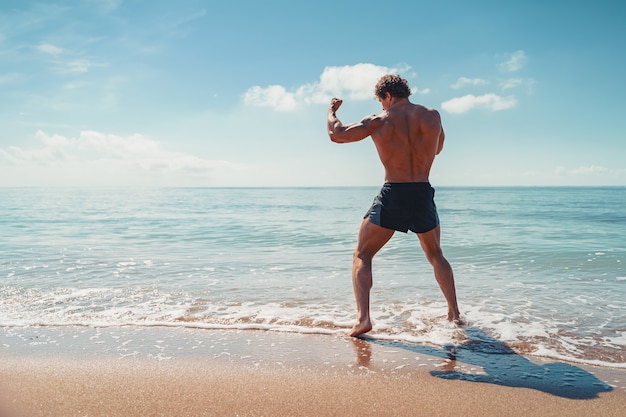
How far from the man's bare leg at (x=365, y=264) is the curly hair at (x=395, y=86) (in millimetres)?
1207

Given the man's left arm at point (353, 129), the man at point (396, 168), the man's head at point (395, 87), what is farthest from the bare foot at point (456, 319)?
the man's head at point (395, 87)

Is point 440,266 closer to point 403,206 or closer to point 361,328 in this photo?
point 403,206

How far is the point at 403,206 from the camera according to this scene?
405cm

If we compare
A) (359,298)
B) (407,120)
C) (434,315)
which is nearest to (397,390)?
(359,298)

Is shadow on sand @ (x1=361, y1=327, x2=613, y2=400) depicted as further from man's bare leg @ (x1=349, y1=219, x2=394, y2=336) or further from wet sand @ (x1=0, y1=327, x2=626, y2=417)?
man's bare leg @ (x1=349, y1=219, x2=394, y2=336)

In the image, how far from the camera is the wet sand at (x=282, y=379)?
261 centimetres

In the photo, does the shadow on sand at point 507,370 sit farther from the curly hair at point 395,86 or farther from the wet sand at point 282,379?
the curly hair at point 395,86

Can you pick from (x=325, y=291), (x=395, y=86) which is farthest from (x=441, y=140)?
(x=325, y=291)

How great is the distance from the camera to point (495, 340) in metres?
3.91

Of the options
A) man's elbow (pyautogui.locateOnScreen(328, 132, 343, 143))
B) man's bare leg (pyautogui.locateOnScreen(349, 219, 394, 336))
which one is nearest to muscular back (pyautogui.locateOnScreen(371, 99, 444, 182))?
man's elbow (pyautogui.locateOnScreen(328, 132, 343, 143))

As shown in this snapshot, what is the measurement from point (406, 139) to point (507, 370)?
2.03 m

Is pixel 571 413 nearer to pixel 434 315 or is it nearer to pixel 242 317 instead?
pixel 434 315

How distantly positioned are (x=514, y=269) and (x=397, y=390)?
18.1 feet

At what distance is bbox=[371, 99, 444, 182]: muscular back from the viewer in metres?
4.05
